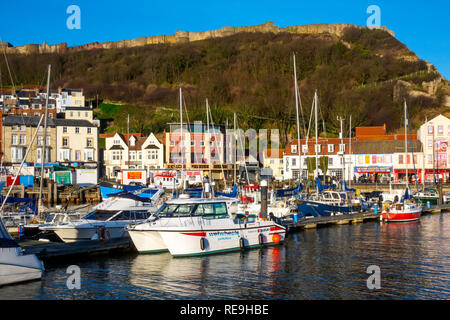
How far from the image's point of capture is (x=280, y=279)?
21.2 metres

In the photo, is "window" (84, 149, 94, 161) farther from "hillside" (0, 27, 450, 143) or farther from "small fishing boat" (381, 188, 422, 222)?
"small fishing boat" (381, 188, 422, 222)

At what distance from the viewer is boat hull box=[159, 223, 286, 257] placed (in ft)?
82.1

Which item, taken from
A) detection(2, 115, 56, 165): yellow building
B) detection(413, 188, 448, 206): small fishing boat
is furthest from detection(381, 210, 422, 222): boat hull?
detection(2, 115, 56, 165): yellow building

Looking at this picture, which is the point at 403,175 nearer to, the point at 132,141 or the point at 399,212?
the point at 399,212

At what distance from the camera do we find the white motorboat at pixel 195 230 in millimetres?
25094

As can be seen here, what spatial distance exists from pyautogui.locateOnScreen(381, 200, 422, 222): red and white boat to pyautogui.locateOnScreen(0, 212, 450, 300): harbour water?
32.4 ft

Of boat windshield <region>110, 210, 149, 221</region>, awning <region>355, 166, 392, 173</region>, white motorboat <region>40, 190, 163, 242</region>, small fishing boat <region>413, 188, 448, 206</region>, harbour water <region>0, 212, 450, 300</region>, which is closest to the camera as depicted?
harbour water <region>0, 212, 450, 300</region>

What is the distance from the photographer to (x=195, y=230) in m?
25.2

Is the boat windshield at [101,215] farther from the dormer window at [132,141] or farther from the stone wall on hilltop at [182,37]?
the stone wall on hilltop at [182,37]

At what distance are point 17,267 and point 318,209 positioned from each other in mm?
25849

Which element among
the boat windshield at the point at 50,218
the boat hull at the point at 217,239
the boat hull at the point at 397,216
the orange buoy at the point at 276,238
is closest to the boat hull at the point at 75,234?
A: the boat windshield at the point at 50,218

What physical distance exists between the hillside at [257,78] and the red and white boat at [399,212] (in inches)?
1168

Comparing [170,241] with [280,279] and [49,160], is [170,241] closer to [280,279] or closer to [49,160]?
[280,279]

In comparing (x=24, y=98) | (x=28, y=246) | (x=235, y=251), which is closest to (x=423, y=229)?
(x=235, y=251)
